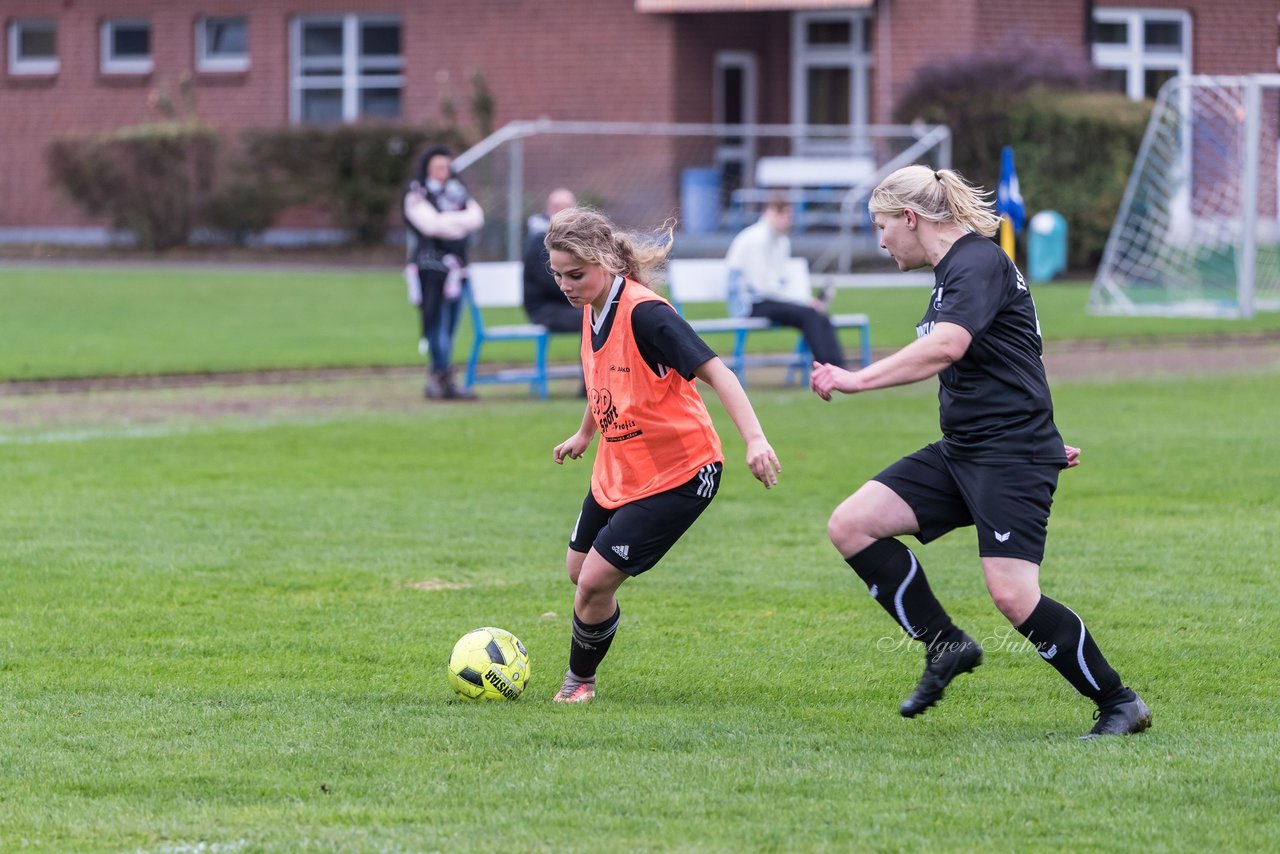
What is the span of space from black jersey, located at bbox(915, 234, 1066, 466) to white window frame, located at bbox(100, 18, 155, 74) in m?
30.9

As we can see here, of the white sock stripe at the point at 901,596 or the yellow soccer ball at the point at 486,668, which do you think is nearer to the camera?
the white sock stripe at the point at 901,596

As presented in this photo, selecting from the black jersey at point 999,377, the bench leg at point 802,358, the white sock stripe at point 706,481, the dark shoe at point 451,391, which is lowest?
the dark shoe at point 451,391

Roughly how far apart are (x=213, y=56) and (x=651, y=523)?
98.6 ft

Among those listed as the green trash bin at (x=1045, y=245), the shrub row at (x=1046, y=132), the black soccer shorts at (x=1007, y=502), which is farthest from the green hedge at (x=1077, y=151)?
the black soccer shorts at (x=1007, y=502)

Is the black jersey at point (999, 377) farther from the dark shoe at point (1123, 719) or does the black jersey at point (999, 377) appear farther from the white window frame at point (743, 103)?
the white window frame at point (743, 103)

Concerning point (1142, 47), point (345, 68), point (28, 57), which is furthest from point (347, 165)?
point (1142, 47)

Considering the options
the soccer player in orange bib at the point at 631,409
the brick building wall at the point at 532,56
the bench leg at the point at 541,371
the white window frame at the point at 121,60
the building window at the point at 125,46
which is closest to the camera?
the soccer player in orange bib at the point at 631,409

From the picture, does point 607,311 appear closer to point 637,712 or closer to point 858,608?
point 637,712

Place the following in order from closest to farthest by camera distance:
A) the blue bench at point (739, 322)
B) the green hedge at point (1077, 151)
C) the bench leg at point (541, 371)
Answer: the bench leg at point (541, 371) < the blue bench at point (739, 322) < the green hedge at point (1077, 151)

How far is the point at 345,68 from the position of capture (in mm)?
33031

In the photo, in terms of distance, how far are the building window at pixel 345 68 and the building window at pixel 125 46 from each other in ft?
10.7

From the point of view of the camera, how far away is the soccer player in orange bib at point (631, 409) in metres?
5.61

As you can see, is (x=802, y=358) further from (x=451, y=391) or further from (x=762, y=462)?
(x=762, y=462)

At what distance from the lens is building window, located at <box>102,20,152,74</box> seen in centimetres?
3422
